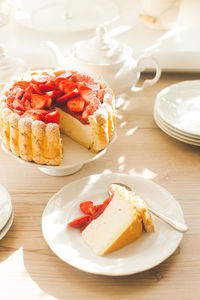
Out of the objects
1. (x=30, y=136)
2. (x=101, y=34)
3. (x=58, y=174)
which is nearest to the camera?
(x=30, y=136)

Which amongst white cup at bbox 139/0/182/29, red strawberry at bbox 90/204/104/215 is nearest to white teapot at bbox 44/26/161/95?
white cup at bbox 139/0/182/29

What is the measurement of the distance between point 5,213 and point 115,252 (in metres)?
0.28

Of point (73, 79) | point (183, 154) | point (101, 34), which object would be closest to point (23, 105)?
point (73, 79)

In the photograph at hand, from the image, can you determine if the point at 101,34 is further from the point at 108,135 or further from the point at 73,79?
the point at 108,135

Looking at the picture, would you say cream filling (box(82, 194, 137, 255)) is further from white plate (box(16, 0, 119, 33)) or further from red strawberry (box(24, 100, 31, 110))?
white plate (box(16, 0, 119, 33))

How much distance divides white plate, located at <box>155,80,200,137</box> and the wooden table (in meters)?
0.06

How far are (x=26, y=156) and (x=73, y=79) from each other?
28 cm

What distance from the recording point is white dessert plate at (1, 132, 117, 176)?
3.37 ft

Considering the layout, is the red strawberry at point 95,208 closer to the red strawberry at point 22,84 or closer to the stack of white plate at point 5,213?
the stack of white plate at point 5,213

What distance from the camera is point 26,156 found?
3.37 feet

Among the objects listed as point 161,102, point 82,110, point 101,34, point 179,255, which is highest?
point 101,34

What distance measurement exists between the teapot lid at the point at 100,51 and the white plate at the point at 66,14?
1.43ft

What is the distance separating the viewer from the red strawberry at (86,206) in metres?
0.96

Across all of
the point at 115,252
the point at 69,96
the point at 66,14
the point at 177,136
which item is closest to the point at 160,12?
the point at 66,14
